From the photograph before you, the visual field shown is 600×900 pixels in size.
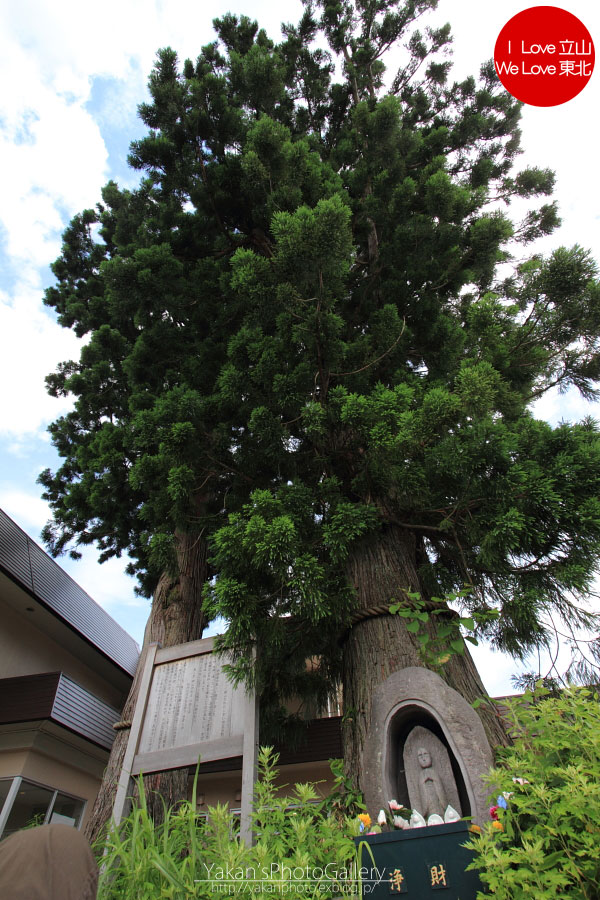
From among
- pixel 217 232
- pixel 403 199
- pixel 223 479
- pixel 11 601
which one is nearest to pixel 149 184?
pixel 217 232

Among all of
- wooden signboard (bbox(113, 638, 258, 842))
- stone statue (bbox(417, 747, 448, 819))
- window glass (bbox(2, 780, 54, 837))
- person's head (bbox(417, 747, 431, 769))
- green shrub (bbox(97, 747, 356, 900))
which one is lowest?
green shrub (bbox(97, 747, 356, 900))

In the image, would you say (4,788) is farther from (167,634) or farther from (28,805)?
(167,634)

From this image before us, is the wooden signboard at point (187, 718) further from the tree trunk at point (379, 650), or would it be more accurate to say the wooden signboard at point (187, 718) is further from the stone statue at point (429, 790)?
the stone statue at point (429, 790)

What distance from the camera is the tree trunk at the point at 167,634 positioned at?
3984 millimetres

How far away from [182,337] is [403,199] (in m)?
2.94

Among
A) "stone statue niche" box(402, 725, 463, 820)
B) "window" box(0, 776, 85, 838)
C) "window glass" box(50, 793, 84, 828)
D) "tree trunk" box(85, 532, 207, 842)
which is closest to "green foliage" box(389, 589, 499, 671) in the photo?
"stone statue niche" box(402, 725, 463, 820)

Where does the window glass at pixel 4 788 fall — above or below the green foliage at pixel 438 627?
above

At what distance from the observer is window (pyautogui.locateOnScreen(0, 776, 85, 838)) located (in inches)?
243

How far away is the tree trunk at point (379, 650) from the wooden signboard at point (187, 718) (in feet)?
2.07

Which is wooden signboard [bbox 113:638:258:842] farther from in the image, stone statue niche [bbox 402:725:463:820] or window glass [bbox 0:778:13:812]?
window glass [bbox 0:778:13:812]

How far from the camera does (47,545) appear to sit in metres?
7.02

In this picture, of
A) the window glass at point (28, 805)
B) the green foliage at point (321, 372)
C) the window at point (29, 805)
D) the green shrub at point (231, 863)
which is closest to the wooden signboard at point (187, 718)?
the green foliage at point (321, 372)

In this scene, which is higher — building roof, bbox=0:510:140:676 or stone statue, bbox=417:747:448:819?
building roof, bbox=0:510:140:676

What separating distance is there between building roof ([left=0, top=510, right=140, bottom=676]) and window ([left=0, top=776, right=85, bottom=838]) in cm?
220
